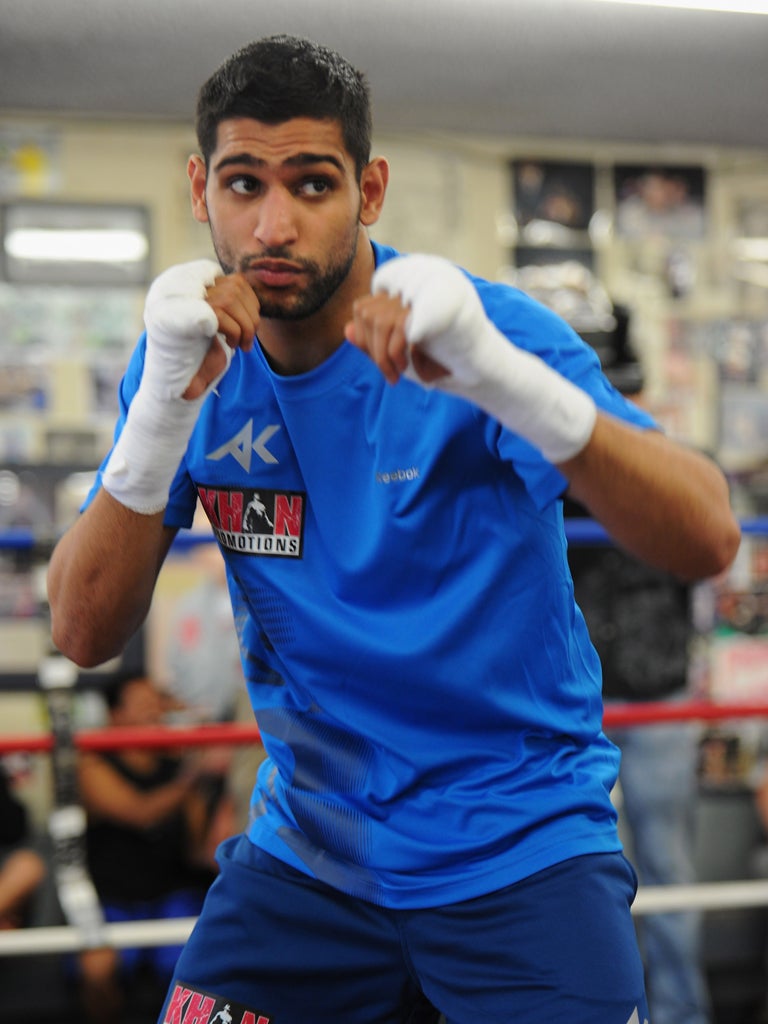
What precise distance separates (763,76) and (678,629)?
4.94 ft

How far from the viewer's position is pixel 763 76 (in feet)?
9.53

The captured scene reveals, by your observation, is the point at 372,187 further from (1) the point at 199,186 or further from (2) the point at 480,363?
(2) the point at 480,363

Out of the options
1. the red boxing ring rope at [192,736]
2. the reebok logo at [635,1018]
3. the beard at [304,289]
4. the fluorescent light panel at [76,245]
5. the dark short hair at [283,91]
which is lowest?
the red boxing ring rope at [192,736]

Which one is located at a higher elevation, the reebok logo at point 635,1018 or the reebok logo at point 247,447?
the reebok logo at point 247,447

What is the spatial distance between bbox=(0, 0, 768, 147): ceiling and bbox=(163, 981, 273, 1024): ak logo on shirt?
174 cm

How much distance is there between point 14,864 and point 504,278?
2.65 metres

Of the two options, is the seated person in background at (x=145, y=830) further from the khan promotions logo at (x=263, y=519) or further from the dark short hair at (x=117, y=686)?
the khan promotions logo at (x=263, y=519)

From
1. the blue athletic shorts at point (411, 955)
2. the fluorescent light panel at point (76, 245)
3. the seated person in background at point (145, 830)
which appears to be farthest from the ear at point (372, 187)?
the fluorescent light panel at point (76, 245)

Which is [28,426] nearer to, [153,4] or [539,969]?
[153,4]

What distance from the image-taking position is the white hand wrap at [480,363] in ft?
2.55

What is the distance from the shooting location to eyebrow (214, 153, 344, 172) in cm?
98

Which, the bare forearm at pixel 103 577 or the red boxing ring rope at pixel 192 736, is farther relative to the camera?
the red boxing ring rope at pixel 192 736

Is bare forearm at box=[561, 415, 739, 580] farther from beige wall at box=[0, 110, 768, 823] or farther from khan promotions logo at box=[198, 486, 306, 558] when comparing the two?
beige wall at box=[0, 110, 768, 823]

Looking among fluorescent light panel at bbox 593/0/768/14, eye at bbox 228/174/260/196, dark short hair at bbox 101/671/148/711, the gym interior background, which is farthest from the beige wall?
eye at bbox 228/174/260/196
